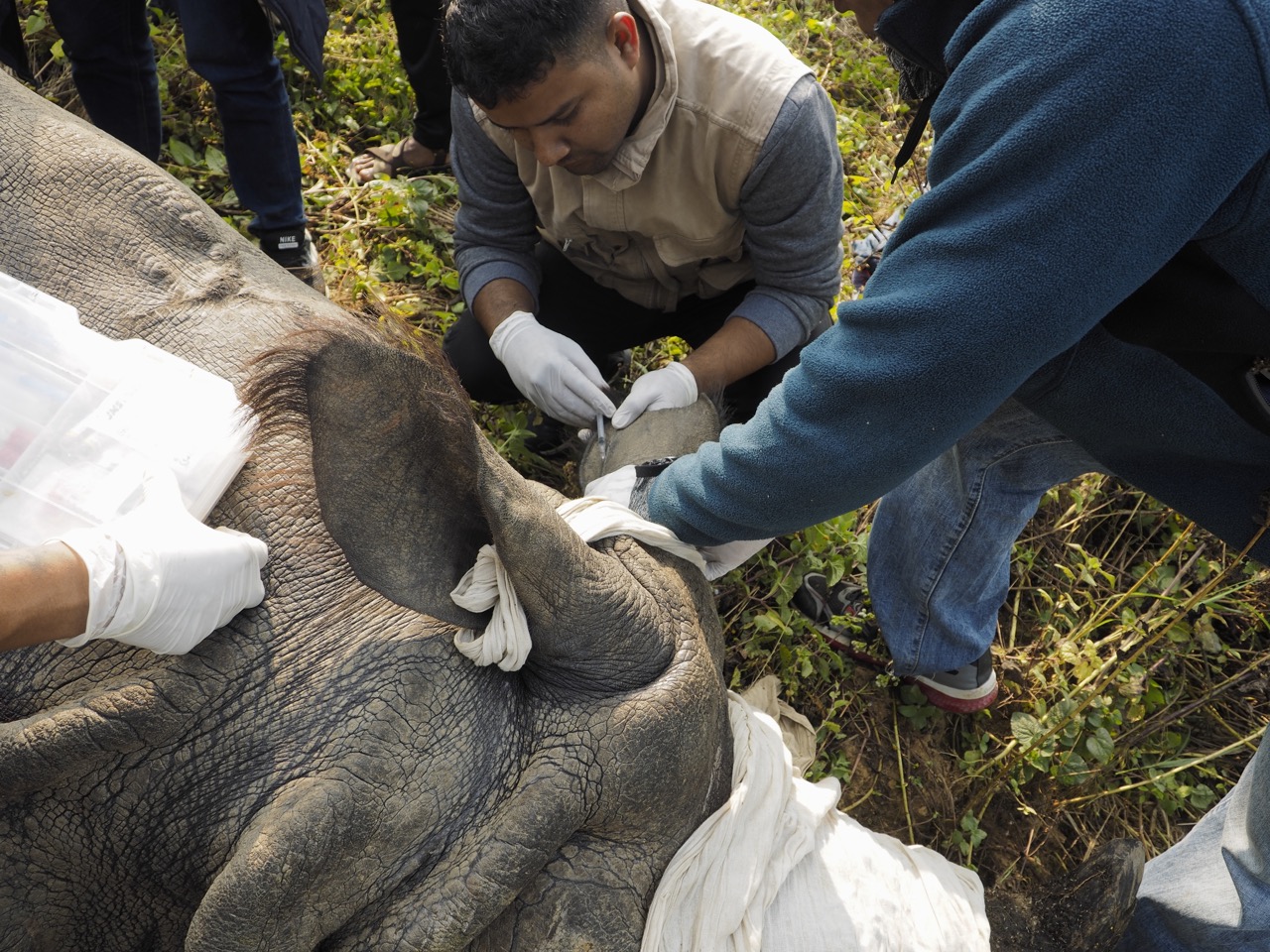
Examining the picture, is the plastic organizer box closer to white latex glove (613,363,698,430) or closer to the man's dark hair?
the man's dark hair

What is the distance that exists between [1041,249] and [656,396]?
4.58 feet

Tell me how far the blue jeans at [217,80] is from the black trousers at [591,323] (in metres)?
0.94

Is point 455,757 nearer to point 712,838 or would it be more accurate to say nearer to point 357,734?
point 357,734

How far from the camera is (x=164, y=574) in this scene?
63.1 inches

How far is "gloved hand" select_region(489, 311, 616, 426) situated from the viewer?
3072mm

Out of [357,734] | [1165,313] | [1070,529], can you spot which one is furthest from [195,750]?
[1070,529]

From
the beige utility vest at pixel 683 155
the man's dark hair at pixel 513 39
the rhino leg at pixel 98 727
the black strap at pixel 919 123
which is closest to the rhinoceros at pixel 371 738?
the rhino leg at pixel 98 727

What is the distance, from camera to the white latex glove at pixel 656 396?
287 centimetres

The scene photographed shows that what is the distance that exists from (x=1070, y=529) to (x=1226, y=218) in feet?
8.10

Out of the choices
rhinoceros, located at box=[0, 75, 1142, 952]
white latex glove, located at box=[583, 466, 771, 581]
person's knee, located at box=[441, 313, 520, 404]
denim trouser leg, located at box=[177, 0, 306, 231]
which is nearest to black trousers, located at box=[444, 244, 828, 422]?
person's knee, located at box=[441, 313, 520, 404]

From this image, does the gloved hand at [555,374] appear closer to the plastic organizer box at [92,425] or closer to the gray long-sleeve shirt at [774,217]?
the gray long-sleeve shirt at [774,217]

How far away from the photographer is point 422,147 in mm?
4688

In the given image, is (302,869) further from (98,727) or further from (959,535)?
(959,535)

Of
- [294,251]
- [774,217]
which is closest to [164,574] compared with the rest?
[774,217]
